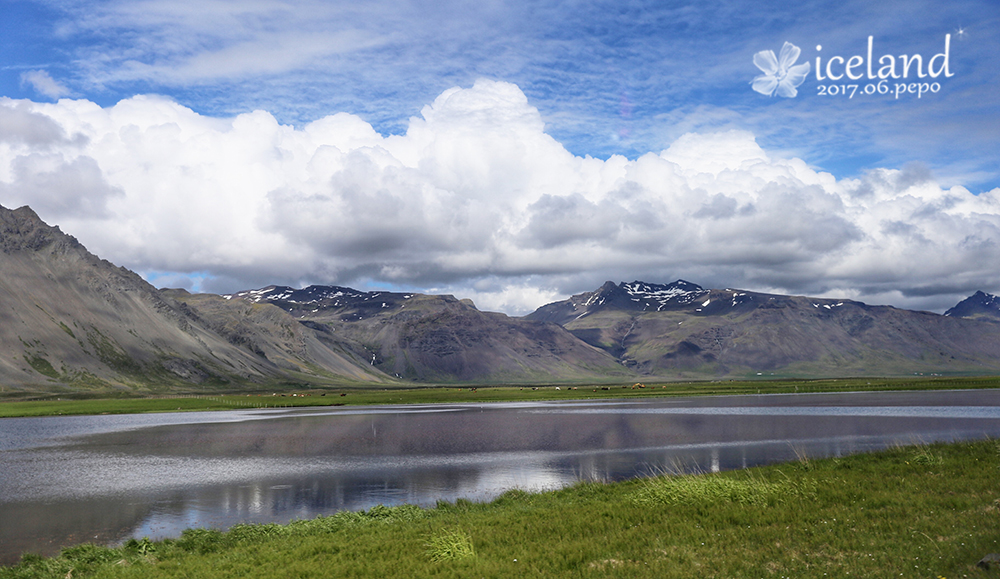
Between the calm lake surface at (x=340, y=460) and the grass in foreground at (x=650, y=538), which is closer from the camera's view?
the grass in foreground at (x=650, y=538)

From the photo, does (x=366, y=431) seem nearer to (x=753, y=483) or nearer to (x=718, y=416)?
(x=718, y=416)

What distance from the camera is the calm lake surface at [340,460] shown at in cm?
3712

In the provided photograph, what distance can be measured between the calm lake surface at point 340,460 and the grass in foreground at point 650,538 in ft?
22.9

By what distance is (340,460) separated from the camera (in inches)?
2329

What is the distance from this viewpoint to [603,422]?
97.5 meters

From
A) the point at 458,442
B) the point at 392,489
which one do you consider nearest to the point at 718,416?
the point at 458,442

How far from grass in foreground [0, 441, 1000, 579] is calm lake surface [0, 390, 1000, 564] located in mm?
6973

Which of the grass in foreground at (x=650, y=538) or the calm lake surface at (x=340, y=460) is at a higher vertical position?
the grass in foreground at (x=650, y=538)

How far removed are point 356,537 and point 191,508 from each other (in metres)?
17.5

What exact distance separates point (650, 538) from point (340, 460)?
42040 mm

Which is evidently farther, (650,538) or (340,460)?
(340,460)

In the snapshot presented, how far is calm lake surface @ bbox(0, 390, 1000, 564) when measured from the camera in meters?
37.1

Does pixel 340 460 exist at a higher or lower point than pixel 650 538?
lower

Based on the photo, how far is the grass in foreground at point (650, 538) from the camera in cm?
1923
